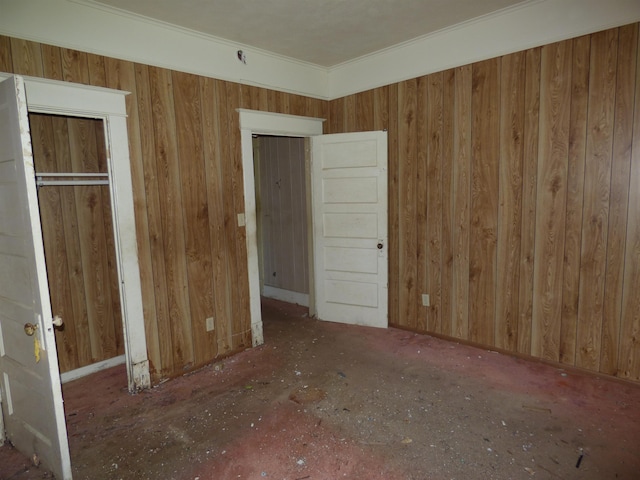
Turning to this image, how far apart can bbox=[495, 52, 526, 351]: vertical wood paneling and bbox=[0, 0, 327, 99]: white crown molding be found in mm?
2042

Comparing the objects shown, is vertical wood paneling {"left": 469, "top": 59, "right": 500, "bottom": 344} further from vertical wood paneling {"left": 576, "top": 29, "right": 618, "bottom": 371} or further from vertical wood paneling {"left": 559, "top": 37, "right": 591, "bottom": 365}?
vertical wood paneling {"left": 576, "top": 29, "right": 618, "bottom": 371}

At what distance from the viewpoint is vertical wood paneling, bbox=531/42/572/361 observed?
9.73ft

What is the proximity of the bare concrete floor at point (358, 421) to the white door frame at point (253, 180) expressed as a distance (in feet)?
1.49

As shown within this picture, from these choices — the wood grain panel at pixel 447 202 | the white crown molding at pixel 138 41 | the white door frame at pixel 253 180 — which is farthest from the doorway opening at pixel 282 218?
the wood grain panel at pixel 447 202

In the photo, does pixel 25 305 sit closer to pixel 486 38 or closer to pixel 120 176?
pixel 120 176

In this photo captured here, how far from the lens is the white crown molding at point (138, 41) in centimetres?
244

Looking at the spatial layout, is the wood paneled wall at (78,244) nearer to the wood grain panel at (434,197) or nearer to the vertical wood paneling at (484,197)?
the wood grain panel at (434,197)

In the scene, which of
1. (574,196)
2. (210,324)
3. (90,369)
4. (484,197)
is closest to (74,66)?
(210,324)

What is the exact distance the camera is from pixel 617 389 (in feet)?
9.30

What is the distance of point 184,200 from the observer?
324cm

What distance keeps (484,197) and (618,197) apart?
950mm

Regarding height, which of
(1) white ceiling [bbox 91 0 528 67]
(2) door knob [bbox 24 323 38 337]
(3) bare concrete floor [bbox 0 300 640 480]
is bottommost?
(3) bare concrete floor [bbox 0 300 640 480]

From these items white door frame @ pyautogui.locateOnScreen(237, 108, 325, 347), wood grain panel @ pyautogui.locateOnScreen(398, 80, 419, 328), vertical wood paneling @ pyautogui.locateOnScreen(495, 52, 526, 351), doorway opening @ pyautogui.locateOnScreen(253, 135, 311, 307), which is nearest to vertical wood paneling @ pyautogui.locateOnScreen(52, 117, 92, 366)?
white door frame @ pyautogui.locateOnScreen(237, 108, 325, 347)

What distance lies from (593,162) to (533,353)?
63.5 inches
